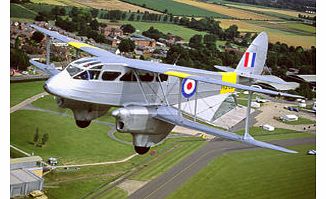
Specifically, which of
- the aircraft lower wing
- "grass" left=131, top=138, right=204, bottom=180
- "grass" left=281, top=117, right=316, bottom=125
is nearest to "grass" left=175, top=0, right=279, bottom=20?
"grass" left=281, top=117, right=316, bottom=125

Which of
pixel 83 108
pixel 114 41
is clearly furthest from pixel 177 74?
pixel 114 41

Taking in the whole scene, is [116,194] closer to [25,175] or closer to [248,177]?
[25,175]

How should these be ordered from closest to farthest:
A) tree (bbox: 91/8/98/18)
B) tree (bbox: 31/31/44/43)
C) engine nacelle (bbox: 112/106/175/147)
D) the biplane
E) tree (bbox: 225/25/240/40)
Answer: the biplane
engine nacelle (bbox: 112/106/175/147)
tree (bbox: 31/31/44/43)
tree (bbox: 91/8/98/18)
tree (bbox: 225/25/240/40)

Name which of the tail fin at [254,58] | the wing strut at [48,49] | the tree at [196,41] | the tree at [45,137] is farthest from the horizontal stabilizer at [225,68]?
the tree at [45,137]

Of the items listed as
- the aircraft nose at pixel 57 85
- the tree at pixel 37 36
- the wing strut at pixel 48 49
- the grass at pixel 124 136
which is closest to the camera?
the aircraft nose at pixel 57 85

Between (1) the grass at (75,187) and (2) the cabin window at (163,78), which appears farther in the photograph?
(1) the grass at (75,187)

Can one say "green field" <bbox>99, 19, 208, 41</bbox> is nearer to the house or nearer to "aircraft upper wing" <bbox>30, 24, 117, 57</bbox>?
the house

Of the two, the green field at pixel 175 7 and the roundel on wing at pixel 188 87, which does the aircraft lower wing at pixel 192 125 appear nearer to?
the roundel on wing at pixel 188 87

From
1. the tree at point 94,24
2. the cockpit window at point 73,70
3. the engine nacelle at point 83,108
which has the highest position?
the tree at point 94,24
